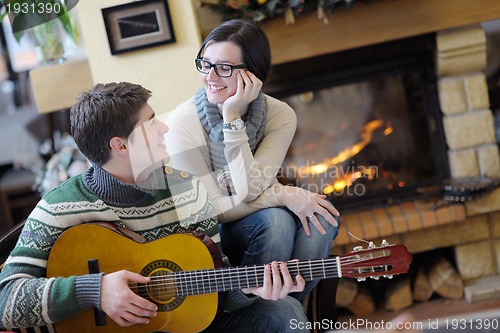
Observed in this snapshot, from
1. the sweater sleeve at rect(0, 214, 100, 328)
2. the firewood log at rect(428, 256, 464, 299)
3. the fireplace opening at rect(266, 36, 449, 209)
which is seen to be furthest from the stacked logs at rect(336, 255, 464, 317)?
the sweater sleeve at rect(0, 214, 100, 328)

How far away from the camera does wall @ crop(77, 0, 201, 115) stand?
5.56 ft

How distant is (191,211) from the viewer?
1.39 metres

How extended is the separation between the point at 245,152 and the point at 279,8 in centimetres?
75

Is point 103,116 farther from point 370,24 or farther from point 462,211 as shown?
point 462,211

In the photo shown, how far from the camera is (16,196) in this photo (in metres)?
3.55

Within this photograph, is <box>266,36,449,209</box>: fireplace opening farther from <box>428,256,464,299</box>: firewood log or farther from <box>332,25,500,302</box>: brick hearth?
<box>428,256,464,299</box>: firewood log

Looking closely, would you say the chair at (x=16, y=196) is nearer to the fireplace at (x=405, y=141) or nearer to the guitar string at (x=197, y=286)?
the fireplace at (x=405, y=141)

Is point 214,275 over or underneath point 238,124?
underneath

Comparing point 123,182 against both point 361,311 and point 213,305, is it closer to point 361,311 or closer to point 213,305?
point 213,305

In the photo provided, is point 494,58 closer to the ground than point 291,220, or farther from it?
farther from it

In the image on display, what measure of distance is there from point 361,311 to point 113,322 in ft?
3.78

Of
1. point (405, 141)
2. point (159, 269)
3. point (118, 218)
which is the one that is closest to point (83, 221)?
point (118, 218)

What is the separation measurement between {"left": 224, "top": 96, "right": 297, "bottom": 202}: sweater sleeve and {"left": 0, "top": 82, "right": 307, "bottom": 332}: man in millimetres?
83

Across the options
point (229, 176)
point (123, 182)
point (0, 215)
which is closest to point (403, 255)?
point (229, 176)
